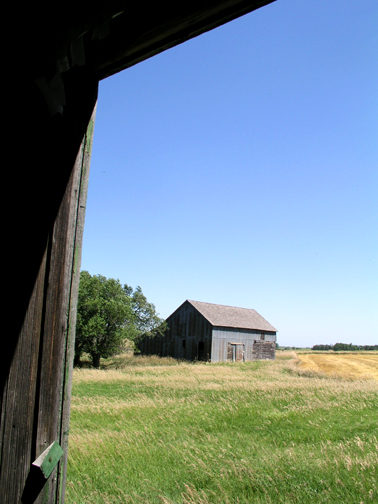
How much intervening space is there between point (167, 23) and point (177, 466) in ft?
21.2

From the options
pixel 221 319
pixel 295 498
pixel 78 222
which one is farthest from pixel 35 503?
pixel 221 319

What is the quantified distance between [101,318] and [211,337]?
1149 cm

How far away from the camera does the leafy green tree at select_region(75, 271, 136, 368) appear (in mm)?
28125

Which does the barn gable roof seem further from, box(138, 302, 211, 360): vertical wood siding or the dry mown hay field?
the dry mown hay field

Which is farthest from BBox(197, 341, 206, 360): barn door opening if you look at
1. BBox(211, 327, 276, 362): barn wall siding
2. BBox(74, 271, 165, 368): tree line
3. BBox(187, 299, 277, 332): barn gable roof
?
BBox(74, 271, 165, 368): tree line

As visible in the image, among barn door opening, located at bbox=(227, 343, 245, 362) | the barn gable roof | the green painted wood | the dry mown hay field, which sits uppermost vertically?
the barn gable roof

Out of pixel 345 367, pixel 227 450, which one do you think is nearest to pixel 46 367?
pixel 227 450

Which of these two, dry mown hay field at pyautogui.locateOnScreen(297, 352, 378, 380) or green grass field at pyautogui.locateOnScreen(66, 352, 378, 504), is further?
dry mown hay field at pyautogui.locateOnScreen(297, 352, 378, 380)

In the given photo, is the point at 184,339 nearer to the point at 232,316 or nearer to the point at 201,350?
the point at 201,350

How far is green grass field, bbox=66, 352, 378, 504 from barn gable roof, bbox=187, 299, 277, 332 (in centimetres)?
2394

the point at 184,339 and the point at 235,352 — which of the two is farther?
the point at 184,339

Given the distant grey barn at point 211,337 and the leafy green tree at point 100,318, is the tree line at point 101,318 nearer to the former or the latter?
the leafy green tree at point 100,318

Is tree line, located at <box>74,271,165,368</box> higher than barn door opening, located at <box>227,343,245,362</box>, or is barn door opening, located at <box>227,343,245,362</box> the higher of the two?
tree line, located at <box>74,271,165,368</box>

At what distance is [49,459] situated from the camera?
1657mm
